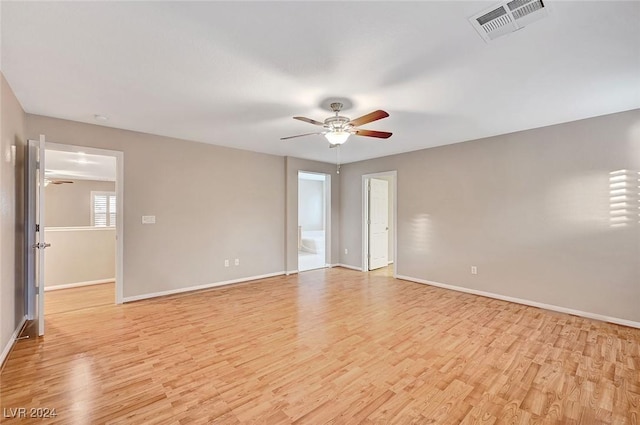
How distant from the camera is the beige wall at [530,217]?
3.38m

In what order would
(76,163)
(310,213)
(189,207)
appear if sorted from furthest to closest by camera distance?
(310,213)
(76,163)
(189,207)

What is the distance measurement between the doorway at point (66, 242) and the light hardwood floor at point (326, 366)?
489 mm

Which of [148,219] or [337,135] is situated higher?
[337,135]

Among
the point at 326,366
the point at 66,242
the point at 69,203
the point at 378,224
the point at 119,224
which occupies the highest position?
the point at 69,203

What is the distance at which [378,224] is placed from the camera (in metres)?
6.57

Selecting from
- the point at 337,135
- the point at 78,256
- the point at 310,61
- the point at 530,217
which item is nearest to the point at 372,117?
the point at 337,135

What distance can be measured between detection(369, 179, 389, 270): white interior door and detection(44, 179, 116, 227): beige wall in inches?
324

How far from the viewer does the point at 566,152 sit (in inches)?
146

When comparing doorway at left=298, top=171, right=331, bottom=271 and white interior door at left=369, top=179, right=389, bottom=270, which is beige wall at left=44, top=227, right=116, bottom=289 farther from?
white interior door at left=369, top=179, right=389, bottom=270

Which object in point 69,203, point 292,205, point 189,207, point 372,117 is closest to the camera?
point 372,117

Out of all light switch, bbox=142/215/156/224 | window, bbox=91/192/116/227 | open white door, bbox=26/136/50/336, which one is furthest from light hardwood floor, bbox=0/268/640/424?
window, bbox=91/192/116/227

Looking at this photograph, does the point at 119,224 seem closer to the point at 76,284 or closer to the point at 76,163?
the point at 76,284

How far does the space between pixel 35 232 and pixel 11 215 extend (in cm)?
30

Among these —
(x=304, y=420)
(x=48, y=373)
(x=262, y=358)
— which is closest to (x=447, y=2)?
(x=304, y=420)
